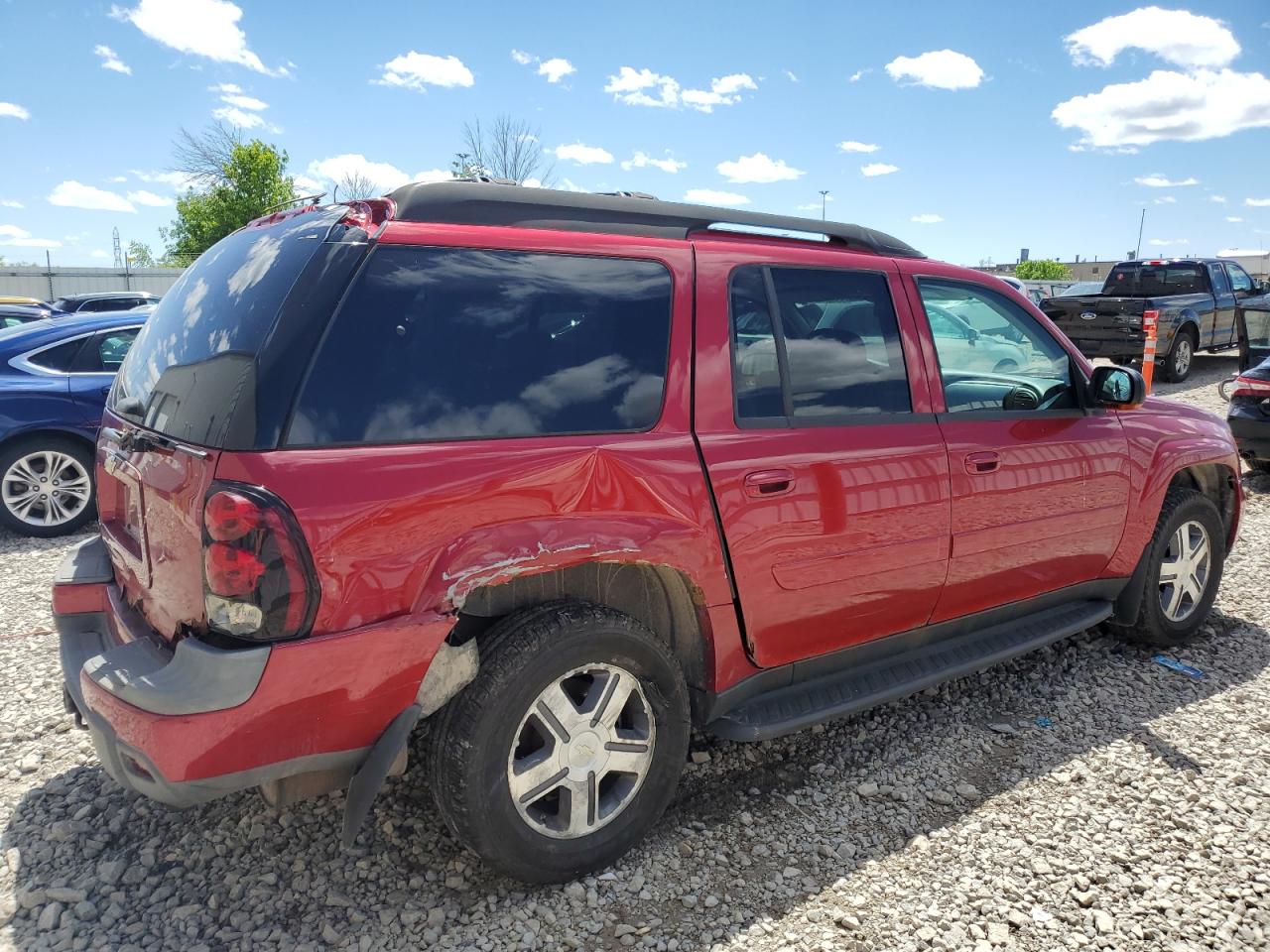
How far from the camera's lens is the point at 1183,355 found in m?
13.9

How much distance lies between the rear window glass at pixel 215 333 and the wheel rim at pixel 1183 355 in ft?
48.0

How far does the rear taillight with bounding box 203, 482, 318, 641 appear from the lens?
1989 mm

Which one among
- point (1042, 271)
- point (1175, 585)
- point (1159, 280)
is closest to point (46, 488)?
point (1175, 585)

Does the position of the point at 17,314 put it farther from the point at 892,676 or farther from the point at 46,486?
the point at 892,676

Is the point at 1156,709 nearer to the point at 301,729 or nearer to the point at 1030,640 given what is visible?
the point at 1030,640

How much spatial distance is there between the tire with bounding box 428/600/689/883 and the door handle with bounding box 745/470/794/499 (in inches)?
21.1

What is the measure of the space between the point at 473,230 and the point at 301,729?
1.35 m

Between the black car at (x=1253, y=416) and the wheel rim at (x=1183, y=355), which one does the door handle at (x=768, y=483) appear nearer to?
the black car at (x=1253, y=416)

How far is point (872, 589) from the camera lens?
3.05 metres

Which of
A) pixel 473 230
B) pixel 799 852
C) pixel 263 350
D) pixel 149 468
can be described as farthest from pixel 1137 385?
pixel 149 468

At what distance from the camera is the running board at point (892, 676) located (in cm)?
282

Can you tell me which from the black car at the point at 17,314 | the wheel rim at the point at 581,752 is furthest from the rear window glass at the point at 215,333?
the black car at the point at 17,314

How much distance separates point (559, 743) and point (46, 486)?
5.70m

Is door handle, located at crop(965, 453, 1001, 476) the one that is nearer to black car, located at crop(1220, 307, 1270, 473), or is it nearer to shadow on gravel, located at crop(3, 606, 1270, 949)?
shadow on gravel, located at crop(3, 606, 1270, 949)
